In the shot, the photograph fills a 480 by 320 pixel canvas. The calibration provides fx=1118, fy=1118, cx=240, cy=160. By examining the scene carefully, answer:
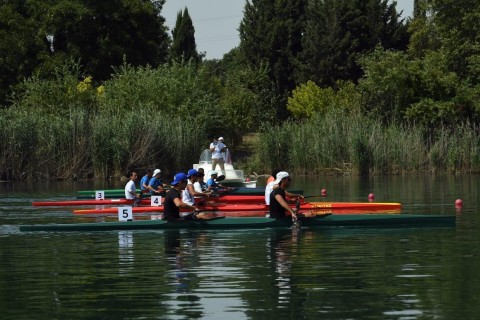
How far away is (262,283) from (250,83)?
2679 inches

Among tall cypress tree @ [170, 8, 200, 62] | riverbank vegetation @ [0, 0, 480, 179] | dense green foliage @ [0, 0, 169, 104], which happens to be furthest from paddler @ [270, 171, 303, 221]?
tall cypress tree @ [170, 8, 200, 62]

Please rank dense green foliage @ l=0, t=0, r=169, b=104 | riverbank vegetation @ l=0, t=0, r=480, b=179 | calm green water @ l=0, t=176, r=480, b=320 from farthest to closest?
dense green foliage @ l=0, t=0, r=169, b=104
riverbank vegetation @ l=0, t=0, r=480, b=179
calm green water @ l=0, t=176, r=480, b=320

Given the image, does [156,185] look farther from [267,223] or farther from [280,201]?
[280,201]

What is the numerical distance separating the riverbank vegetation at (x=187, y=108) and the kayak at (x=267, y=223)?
83.8 feet

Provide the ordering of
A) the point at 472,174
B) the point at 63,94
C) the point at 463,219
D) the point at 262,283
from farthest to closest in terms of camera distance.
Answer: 1. the point at 63,94
2. the point at 472,174
3. the point at 463,219
4. the point at 262,283

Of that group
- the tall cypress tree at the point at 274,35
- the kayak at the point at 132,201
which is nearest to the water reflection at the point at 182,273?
the kayak at the point at 132,201

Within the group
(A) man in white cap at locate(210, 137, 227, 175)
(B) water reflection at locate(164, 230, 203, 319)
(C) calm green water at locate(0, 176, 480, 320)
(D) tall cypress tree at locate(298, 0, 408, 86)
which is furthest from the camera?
(D) tall cypress tree at locate(298, 0, 408, 86)

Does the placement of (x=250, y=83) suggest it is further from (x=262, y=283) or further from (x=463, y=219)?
(x=262, y=283)

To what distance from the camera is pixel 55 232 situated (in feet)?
78.8

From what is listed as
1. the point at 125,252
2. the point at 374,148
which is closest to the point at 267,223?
the point at 125,252

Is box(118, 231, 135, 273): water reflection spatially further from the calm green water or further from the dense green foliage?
the dense green foliage

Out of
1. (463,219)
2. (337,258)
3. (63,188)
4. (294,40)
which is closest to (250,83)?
(294,40)

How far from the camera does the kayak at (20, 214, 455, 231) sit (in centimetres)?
2347

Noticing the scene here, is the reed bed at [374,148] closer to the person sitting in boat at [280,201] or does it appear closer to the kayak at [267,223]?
the kayak at [267,223]
